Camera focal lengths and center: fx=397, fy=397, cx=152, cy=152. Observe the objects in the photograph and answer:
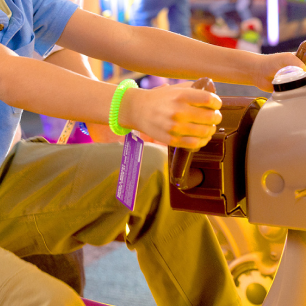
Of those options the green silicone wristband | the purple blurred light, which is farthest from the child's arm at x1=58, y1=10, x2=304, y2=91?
the purple blurred light

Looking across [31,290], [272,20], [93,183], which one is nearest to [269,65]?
[93,183]

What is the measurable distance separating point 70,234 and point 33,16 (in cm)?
39

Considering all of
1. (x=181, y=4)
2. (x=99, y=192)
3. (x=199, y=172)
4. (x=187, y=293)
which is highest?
(x=199, y=172)

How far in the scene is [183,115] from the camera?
1.14 ft

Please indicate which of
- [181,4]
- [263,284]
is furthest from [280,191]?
[181,4]

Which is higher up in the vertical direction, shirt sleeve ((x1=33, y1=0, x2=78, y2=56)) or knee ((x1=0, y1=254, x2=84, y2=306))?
shirt sleeve ((x1=33, y1=0, x2=78, y2=56))

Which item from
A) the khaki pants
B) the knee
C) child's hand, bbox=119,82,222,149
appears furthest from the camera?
the khaki pants

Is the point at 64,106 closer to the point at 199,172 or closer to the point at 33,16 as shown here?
the point at 199,172

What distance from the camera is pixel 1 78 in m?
0.46

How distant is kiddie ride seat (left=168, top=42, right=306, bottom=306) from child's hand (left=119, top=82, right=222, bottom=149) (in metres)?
0.01

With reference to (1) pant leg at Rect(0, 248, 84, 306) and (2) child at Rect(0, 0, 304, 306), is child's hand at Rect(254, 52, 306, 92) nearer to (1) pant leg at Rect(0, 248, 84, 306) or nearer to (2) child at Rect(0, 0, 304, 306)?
(2) child at Rect(0, 0, 304, 306)

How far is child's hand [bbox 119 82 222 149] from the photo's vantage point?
345mm

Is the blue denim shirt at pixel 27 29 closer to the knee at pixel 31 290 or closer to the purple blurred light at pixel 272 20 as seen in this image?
the knee at pixel 31 290

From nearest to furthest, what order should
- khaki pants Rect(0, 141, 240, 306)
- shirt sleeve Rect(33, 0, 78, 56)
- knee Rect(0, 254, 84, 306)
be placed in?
knee Rect(0, 254, 84, 306) < khaki pants Rect(0, 141, 240, 306) < shirt sleeve Rect(33, 0, 78, 56)
